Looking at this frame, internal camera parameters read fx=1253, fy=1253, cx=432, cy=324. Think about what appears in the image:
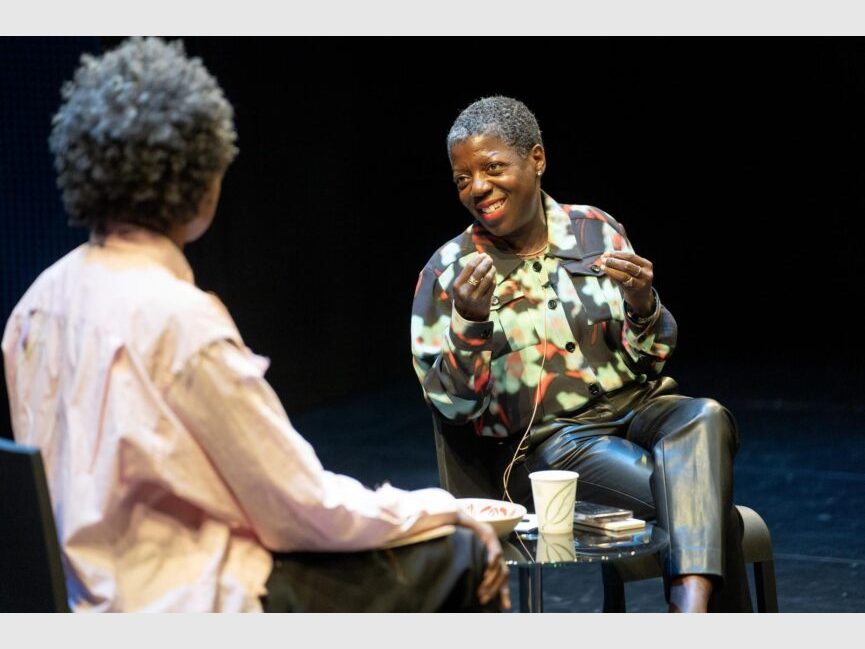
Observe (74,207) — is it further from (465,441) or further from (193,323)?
(465,441)

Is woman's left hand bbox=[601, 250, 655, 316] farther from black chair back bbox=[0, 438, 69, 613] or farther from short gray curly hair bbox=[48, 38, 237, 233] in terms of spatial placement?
black chair back bbox=[0, 438, 69, 613]

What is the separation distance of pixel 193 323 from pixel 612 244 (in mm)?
1826

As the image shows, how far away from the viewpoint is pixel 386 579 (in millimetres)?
1894

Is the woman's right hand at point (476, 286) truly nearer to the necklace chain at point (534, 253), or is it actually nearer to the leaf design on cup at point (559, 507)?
the necklace chain at point (534, 253)

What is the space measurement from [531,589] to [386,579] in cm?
90

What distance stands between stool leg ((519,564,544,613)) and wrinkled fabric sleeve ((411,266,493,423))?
443mm

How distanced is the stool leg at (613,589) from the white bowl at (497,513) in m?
0.65

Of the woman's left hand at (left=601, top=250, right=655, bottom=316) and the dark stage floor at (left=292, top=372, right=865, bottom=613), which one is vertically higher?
the woman's left hand at (left=601, top=250, right=655, bottom=316)

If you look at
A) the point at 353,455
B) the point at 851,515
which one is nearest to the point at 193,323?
the point at 851,515

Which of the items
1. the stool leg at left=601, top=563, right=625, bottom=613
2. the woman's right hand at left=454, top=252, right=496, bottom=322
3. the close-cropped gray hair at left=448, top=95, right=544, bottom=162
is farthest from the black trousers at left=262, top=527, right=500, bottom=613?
the close-cropped gray hair at left=448, top=95, right=544, bottom=162

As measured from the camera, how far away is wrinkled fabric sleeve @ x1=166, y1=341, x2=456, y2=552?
1.73 metres

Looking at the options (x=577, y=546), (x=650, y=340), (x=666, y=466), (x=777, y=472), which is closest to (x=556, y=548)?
(x=577, y=546)

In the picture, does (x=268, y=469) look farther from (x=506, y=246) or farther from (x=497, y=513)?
(x=506, y=246)

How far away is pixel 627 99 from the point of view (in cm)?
915
